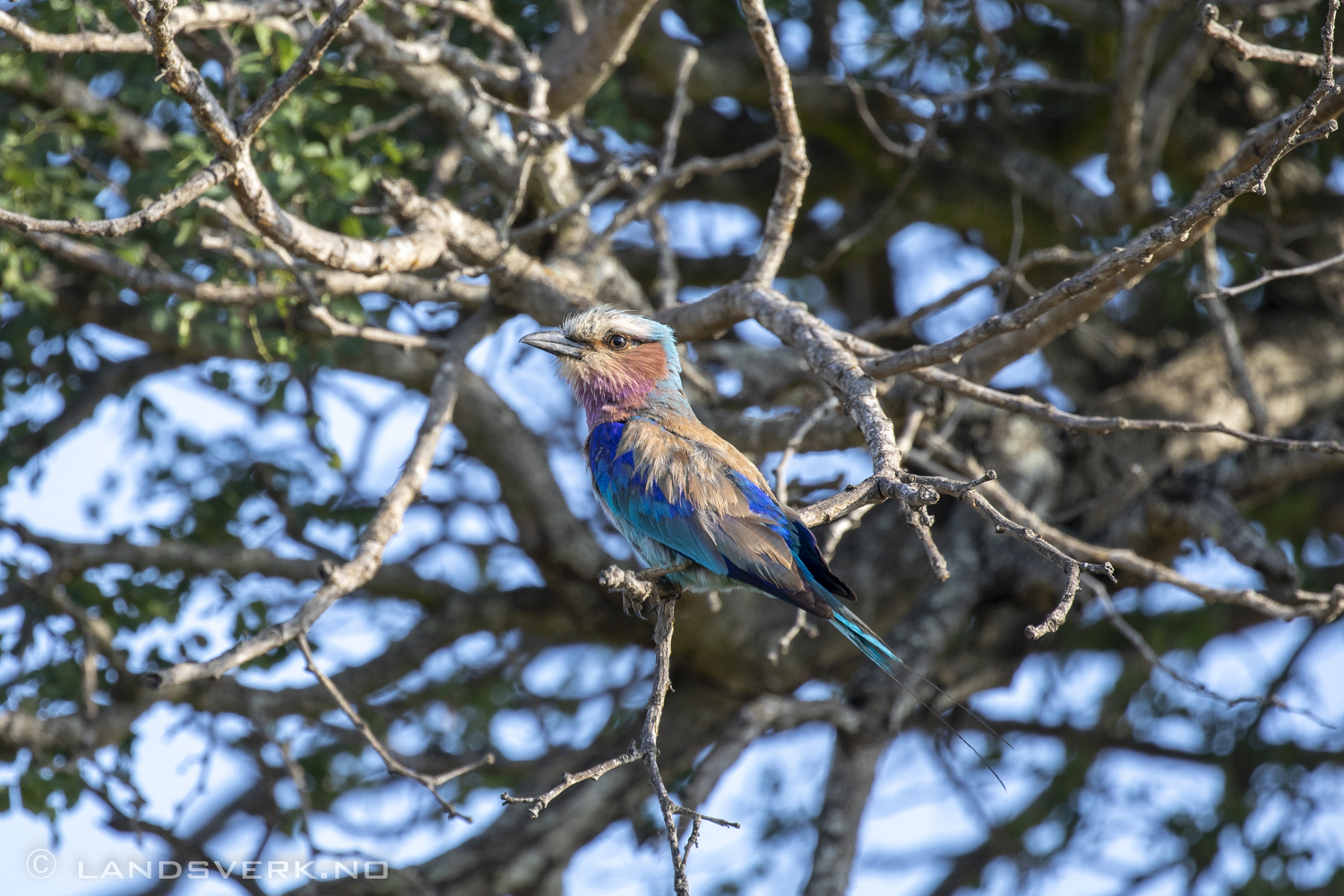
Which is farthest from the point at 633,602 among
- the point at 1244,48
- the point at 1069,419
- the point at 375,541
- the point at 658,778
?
the point at 1244,48

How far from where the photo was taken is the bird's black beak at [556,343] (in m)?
4.02

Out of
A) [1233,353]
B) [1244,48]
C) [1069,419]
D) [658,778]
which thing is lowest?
[658,778]

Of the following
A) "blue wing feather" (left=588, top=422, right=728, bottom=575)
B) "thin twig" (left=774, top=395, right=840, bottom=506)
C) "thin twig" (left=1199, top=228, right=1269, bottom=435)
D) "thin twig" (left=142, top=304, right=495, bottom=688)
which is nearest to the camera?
"thin twig" (left=142, top=304, right=495, bottom=688)

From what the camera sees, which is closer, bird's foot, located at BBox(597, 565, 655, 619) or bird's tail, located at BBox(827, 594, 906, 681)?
bird's foot, located at BBox(597, 565, 655, 619)

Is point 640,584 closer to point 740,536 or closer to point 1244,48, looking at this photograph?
point 740,536

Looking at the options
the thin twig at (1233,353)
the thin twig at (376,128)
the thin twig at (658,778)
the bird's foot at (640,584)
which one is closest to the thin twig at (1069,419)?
the bird's foot at (640,584)

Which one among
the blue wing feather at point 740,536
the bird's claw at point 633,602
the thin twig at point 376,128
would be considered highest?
the thin twig at point 376,128

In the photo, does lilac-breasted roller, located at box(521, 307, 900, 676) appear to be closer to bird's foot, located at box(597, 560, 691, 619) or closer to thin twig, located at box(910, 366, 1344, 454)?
bird's foot, located at box(597, 560, 691, 619)

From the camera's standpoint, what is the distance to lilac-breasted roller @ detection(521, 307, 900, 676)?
10.1 feet

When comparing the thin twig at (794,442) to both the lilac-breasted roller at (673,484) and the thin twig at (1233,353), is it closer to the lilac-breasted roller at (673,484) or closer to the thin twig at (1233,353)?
the lilac-breasted roller at (673,484)

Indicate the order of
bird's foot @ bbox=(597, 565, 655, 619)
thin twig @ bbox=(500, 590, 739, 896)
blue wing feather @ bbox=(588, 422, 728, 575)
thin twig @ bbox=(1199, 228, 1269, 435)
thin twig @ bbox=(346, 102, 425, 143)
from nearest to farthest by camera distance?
thin twig @ bbox=(500, 590, 739, 896), bird's foot @ bbox=(597, 565, 655, 619), blue wing feather @ bbox=(588, 422, 728, 575), thin twig @ bbox=(346, 102, 425, 143), thin twig @ bbox=(1199, 228, 1269, 435)

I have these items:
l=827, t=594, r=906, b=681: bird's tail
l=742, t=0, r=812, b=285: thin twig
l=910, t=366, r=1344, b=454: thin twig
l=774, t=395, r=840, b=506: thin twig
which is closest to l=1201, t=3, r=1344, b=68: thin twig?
l=910, t=366, r=1344, b=454: thin twig

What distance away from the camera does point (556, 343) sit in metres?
4.03

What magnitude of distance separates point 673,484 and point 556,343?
2.97ft
